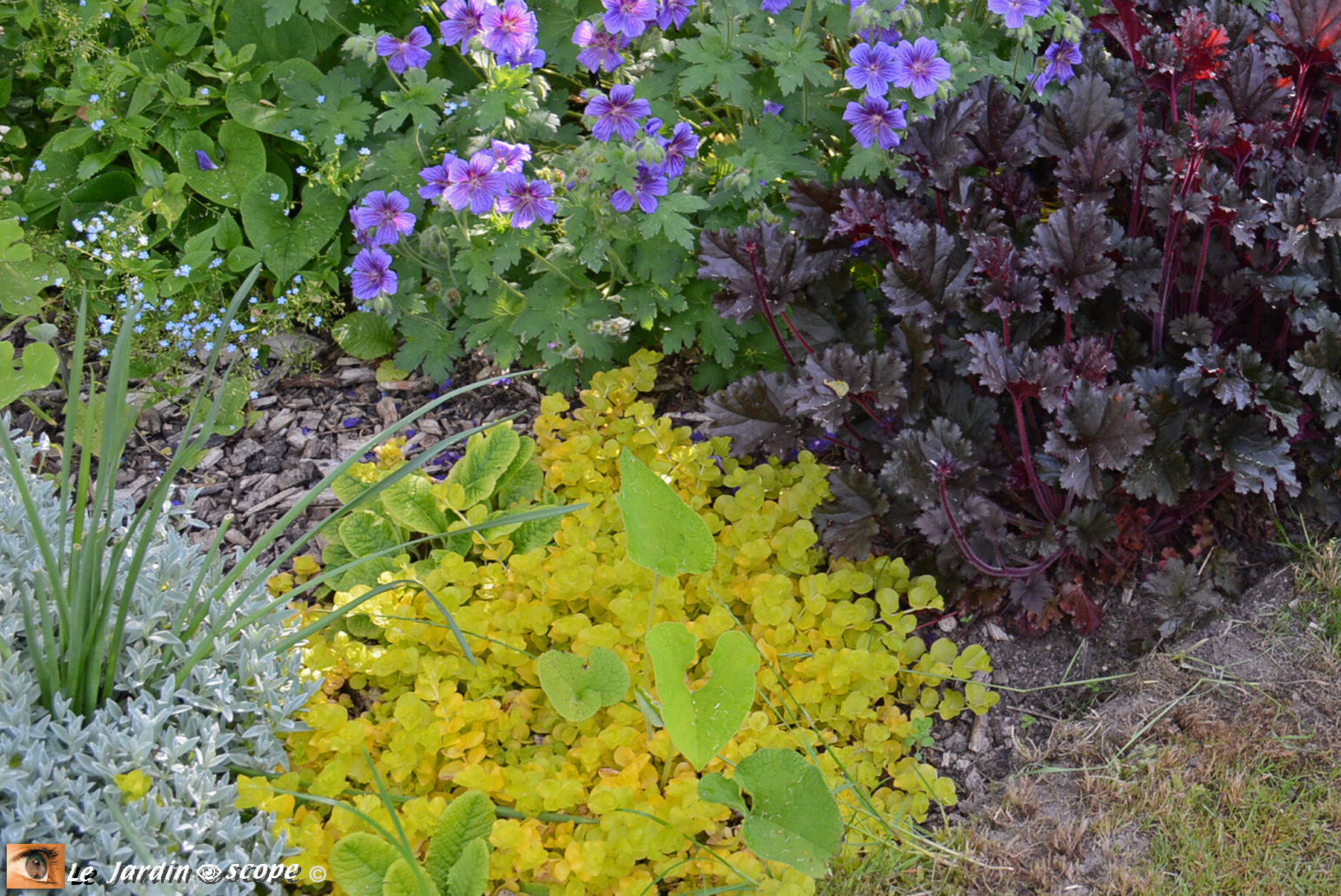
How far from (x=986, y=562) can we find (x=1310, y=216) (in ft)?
3.36

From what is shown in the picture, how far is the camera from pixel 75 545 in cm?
197

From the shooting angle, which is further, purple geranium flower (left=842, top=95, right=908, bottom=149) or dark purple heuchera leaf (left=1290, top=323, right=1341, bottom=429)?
purple geranium flower (left=842, top=95, right=908, bottom=149)

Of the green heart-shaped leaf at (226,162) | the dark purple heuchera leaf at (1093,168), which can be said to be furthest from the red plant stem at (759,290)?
the green heart-shaped leaf at (226,162)

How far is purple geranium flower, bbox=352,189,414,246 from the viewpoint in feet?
9.25

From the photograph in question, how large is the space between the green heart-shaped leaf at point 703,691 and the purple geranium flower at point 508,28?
1.49 meters

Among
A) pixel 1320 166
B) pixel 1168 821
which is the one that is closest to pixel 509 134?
pixel 1320 166

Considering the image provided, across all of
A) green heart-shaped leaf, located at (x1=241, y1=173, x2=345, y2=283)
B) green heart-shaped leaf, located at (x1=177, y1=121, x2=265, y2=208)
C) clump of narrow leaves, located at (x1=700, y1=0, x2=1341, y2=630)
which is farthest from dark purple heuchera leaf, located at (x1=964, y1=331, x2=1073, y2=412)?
green heart-shaped leaf, located at (x1=177, y1=121, x2=265, y2=208)

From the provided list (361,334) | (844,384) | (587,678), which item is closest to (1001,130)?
(844,384)

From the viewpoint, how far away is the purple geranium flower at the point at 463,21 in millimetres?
2695

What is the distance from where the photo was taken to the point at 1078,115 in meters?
2.61

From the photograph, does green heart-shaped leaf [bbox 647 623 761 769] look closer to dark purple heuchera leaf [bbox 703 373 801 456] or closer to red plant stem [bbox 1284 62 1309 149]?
dark purple heuchera leaf [bbox 703 373 801 456]

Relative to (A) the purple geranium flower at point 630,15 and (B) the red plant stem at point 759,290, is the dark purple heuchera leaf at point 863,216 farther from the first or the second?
(A) the purple geranium flower at point 630,15

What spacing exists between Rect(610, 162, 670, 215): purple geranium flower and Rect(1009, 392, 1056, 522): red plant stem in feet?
3.23

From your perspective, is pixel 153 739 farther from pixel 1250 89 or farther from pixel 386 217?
pixel 1250 89
